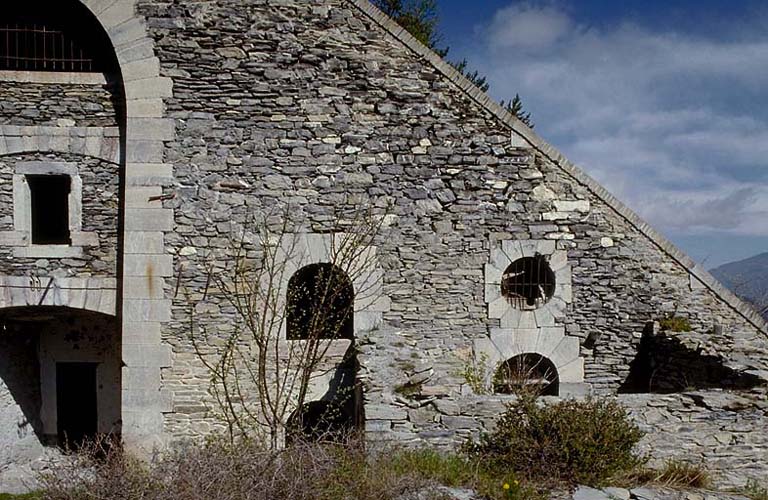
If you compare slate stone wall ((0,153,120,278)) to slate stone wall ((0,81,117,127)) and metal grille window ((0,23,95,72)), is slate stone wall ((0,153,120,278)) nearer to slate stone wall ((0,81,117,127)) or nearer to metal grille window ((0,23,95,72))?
slate stone wall ((0,81,117,127))

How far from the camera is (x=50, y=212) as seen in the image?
31.5ft

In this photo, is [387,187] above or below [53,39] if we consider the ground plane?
below

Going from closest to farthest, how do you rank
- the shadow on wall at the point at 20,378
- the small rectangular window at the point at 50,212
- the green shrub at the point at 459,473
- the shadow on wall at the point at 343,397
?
the green shrub at the point at 459,473 < the shadow on wall at the point at 343,397 < the small rectangular window at the point at 50,212 < the shadow on wall at the point at 20,378

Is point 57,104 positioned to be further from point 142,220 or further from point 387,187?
point 387,187

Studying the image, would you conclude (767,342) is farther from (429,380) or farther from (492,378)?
(429,380)

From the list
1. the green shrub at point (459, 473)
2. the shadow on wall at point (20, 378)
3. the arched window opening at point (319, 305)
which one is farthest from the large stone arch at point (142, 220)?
the green shrub at point (459, 473)

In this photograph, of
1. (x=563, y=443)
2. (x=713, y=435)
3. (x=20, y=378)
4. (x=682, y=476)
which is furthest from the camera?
(x=20, y=378)

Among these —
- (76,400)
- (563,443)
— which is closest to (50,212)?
(76,400)

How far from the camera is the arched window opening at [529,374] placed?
8.36 meters

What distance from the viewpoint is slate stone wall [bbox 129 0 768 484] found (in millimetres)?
8109

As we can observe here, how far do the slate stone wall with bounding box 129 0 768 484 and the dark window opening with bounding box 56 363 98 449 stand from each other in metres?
2.61

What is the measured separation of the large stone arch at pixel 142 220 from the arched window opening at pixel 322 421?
1.81 m

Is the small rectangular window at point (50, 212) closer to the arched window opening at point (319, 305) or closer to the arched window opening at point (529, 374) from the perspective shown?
the arched window opening at point (319, 305)

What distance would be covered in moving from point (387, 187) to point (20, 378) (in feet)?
20.9
